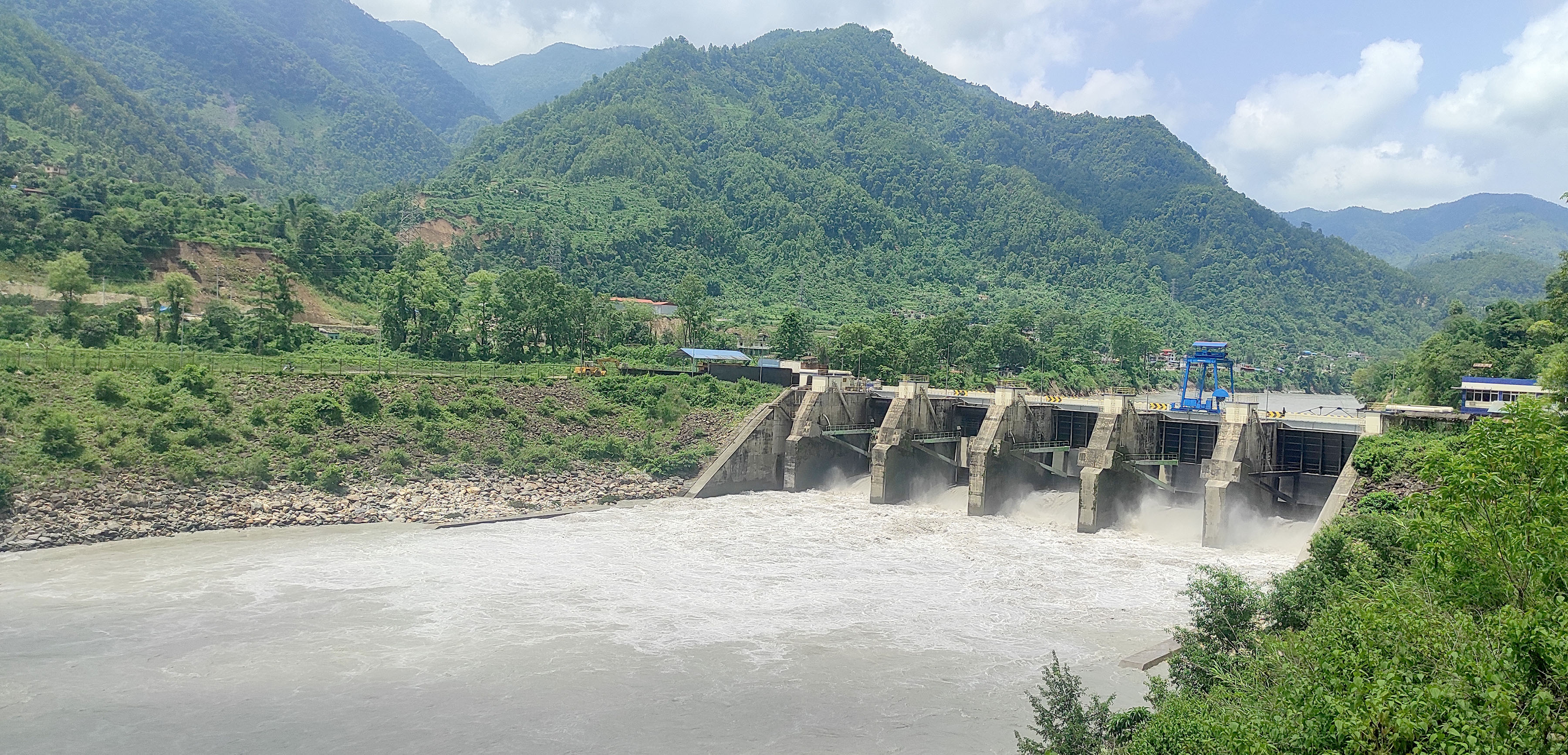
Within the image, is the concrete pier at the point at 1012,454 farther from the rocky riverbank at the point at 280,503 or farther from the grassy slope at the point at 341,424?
the rocky riverbank at the point at 280,503

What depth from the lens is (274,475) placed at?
4441cm

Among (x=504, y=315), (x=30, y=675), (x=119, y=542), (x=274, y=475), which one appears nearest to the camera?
(x=30, y=675)

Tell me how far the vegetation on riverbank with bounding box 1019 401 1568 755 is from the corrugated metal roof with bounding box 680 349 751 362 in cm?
5056

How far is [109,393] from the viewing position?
45719 mm

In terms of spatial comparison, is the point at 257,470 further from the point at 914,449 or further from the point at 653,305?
the point at 653,305

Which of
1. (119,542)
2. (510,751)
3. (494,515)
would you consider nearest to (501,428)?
(494,515)

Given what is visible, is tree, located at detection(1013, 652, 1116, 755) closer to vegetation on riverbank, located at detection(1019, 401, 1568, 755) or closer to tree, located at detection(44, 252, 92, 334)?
vegetation on riverbank, located at detection(1019, 401, 1568, 755)

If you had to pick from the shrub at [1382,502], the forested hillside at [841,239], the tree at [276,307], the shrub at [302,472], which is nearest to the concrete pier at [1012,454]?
the shrub at [1382,502]

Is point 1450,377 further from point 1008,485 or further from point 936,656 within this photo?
point 936,656

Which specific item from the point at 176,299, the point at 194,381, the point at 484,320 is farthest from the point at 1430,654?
the point at 484,320

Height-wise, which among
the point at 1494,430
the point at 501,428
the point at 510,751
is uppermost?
the point at 1494,430

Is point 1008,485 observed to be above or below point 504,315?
below

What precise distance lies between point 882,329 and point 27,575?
62759mm

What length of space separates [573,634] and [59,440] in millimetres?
25160
